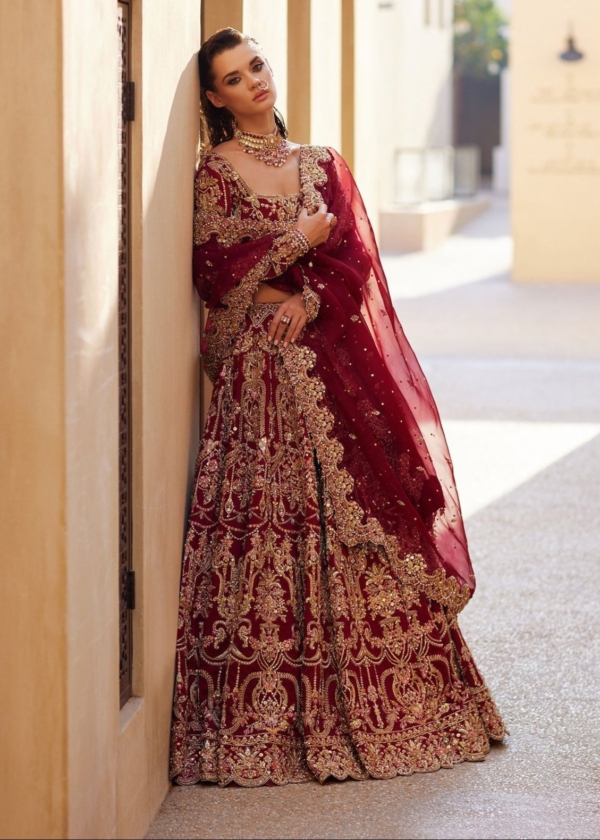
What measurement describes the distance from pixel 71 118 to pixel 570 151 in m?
12.1

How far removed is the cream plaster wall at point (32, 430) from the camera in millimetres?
2232

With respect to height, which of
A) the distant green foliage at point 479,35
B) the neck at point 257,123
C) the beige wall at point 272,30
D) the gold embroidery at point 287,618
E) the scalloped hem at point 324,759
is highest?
the distant green foliage at point 479,35

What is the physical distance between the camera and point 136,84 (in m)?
2.74

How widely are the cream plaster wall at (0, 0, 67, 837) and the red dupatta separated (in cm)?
97

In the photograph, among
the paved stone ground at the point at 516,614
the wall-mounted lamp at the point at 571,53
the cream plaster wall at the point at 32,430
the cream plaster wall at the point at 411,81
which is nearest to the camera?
the cream plaster wall at the point at 32,430

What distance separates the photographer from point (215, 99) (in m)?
3.28

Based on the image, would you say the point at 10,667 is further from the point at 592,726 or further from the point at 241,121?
the point at 592,726

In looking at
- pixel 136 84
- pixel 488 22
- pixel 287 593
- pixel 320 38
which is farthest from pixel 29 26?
pixel 488 22

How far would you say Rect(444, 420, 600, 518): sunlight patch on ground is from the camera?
6.44 m

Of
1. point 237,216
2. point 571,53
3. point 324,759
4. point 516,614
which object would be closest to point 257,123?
point 237,216

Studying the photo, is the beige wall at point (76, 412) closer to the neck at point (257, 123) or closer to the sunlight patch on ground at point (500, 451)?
the neck at point (257, 123)

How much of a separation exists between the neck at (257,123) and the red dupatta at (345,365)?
11cm

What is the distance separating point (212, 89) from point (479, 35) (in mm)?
32080

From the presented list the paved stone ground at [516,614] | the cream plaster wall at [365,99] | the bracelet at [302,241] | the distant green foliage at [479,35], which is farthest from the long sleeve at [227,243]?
the distant green foliage at [479,35]
